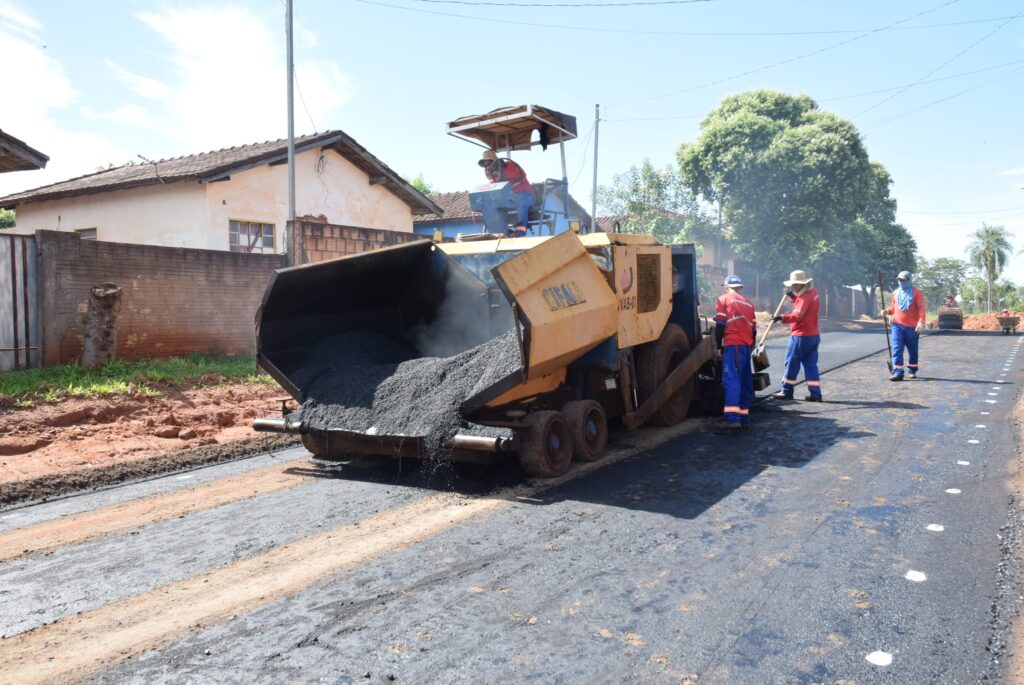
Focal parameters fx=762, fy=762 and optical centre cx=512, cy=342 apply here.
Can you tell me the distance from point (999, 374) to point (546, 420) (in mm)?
9304

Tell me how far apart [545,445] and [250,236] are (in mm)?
11898

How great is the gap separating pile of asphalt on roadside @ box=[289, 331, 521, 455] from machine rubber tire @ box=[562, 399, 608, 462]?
2.53 feet

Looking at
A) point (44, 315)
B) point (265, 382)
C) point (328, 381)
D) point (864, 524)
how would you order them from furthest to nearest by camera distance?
point (265, 382) → point (44, 315) → point (328, 381) → point (864, 524)

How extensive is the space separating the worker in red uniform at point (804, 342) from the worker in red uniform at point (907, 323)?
7.60ft

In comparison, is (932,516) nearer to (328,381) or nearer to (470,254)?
(470,254)

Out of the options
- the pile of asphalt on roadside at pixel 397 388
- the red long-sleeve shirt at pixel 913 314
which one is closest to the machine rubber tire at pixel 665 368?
the pile of asphalt on roadside at pixel 397 388

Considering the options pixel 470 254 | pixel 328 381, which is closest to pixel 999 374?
pixel 470 254

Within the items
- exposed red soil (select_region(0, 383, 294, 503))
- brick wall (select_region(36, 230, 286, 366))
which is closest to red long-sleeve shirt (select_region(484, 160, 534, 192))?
exposed red soil (select_region(0, 383, 294, 503))

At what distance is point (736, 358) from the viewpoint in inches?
286

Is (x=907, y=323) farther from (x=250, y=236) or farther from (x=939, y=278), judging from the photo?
(x=939, y=278)

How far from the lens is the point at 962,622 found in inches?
124

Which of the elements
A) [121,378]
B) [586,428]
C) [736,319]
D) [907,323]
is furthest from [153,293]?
[907,323]

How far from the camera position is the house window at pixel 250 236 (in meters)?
15.1

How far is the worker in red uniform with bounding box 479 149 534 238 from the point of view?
746cm
